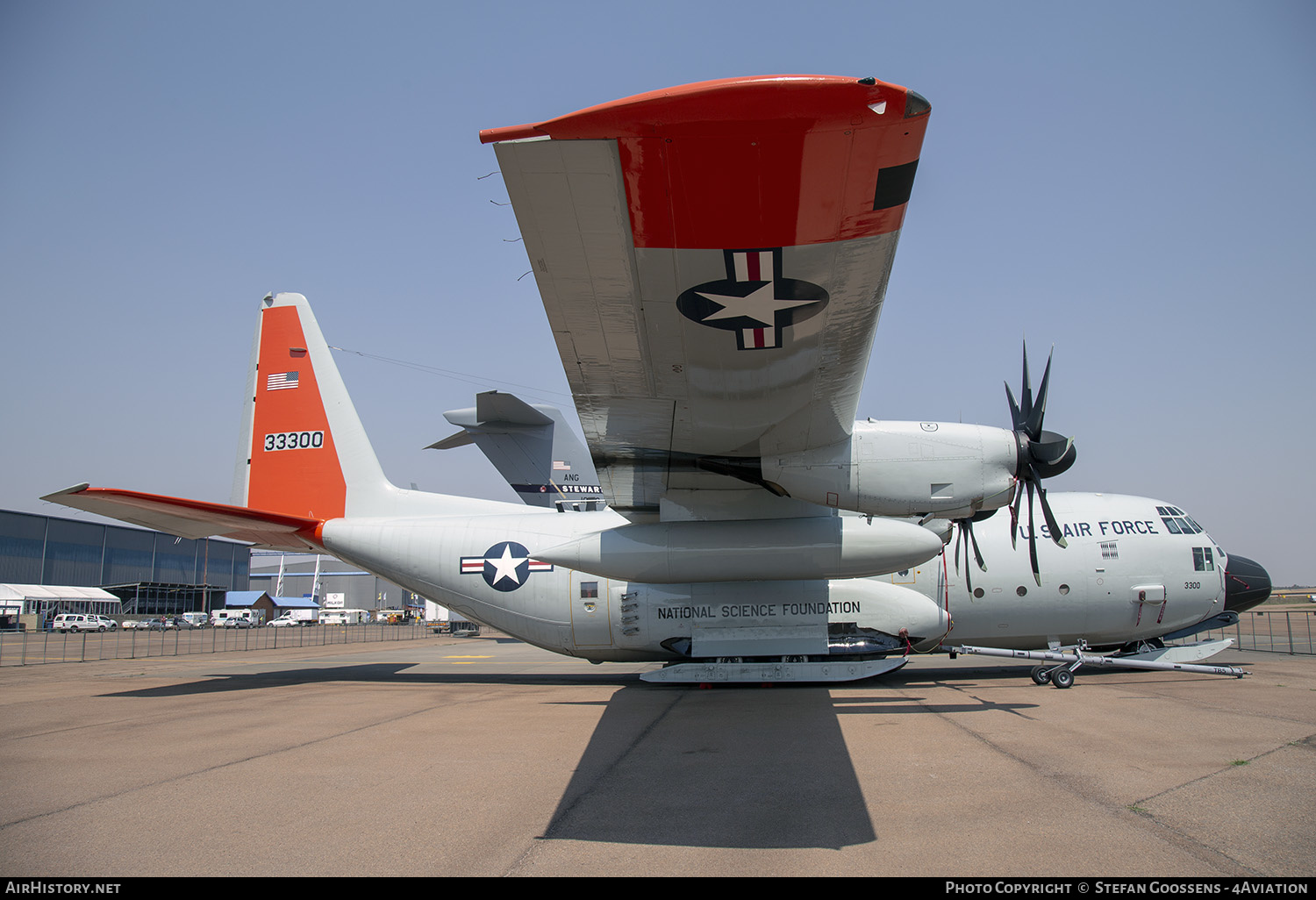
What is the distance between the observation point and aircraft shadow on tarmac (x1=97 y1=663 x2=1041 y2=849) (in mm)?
5164

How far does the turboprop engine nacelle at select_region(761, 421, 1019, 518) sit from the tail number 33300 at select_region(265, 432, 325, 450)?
31.8 feet

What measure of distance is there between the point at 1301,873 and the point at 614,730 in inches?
267

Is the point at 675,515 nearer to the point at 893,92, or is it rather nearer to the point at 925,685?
the point at 925,685

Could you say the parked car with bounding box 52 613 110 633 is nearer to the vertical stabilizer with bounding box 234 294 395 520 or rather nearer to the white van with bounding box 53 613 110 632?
the white van with bounding box 53 613 110 632

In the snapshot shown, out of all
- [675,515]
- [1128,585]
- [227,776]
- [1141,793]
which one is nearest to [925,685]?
[1128,585]

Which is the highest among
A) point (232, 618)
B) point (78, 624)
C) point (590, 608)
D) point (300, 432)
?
point (300, 432)

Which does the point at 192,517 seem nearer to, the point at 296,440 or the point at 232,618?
the point at 296,440

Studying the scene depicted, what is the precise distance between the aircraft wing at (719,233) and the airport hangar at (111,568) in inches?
1876

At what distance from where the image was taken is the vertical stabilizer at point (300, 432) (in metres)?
14.0

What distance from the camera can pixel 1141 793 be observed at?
591cm

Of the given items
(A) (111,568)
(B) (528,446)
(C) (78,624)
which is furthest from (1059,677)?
(A) (111,568)

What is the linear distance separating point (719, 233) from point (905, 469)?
197 inches

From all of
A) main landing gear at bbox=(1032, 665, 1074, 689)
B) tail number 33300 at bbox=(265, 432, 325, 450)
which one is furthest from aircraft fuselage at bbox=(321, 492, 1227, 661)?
tail number 33300 at bbox=(265, 432, 325, 450)

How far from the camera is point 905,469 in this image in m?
8.70
